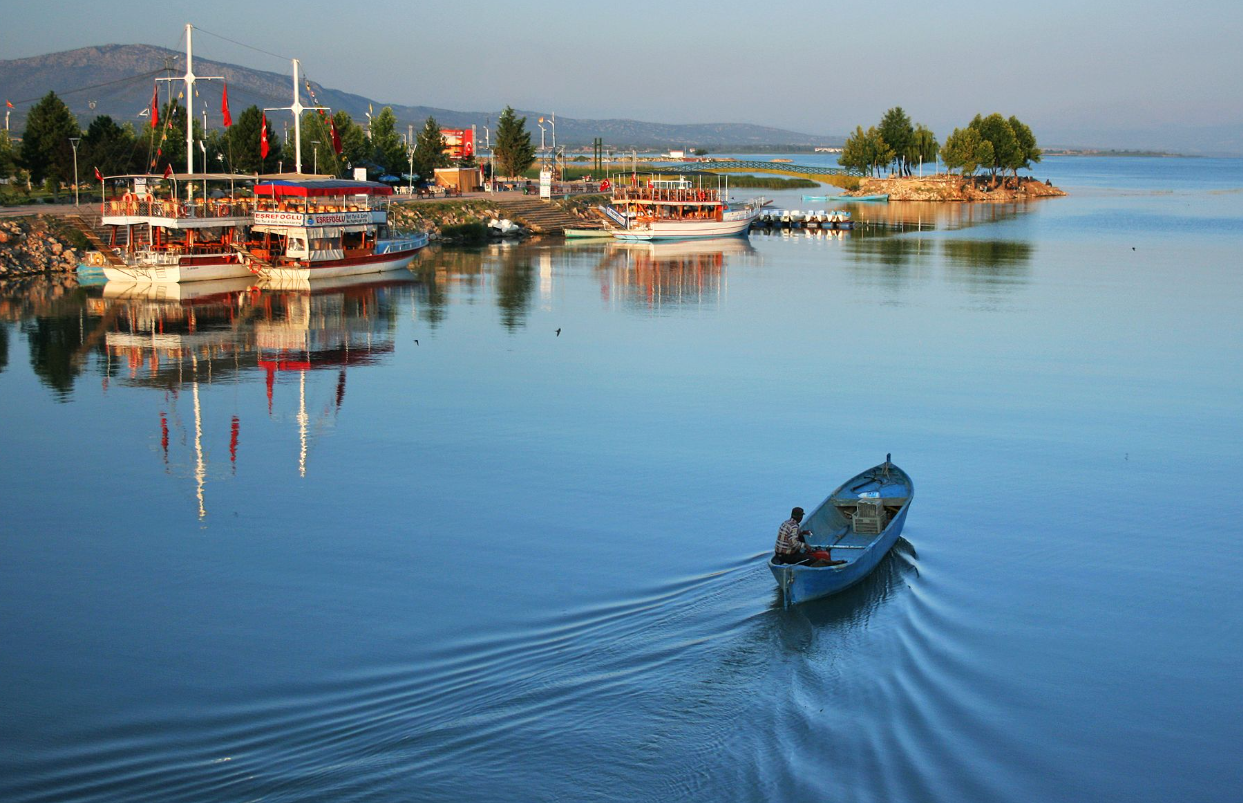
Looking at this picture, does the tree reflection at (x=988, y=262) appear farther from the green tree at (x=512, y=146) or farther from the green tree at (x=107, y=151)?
the green tree at (x=107, y=151)

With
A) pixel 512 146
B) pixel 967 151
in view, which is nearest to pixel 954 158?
pixel 967 151

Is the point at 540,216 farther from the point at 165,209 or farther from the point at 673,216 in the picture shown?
the point at 165,209

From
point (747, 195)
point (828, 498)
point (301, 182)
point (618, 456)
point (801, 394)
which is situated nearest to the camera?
point (828, 498)

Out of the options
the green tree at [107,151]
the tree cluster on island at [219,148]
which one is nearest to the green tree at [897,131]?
the tree cluster on island at [219,148]

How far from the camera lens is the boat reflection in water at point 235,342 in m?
27.5

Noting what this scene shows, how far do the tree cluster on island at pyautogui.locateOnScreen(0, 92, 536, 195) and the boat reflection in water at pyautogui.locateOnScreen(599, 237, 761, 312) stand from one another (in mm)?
17002

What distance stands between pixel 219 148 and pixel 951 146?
90916 millimetres

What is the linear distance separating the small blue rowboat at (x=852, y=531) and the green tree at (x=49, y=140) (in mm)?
59275

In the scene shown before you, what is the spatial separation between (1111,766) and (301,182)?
52.3 m

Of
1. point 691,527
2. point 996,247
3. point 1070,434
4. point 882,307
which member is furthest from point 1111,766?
point 996,247

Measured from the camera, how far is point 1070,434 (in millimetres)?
27000

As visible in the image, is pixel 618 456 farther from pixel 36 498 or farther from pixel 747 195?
pixel 747 195

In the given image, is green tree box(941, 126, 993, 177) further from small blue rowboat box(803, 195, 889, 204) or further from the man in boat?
the man in boat

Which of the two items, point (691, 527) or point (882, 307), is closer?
point (691, 527)
